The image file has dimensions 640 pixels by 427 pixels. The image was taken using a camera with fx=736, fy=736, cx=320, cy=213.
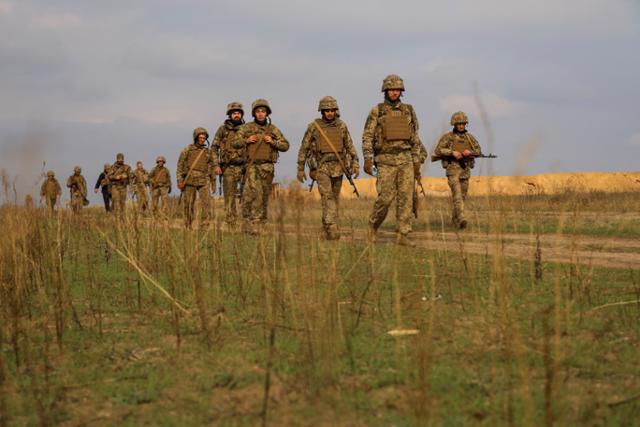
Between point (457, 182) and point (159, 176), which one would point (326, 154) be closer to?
point (457, 182)

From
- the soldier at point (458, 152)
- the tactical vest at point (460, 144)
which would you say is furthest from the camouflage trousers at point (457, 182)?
the tactical vest at point (460, 144)

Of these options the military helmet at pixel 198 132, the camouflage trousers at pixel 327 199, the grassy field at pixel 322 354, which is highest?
the military helmet at pixel 198 132

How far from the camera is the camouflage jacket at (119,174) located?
71.2 ft

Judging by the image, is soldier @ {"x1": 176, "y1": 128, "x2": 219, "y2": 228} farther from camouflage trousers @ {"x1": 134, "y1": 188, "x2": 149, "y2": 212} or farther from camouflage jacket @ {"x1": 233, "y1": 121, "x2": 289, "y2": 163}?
camouflage trousers @ {"x1": 134, "y1": 188, "x2": 149, "y2": 212}

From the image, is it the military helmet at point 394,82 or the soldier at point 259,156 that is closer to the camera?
the military helmet at point 394,82

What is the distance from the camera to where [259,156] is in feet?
37.4

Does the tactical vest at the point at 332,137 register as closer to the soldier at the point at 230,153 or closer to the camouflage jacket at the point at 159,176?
the soldier at the point at 230,153

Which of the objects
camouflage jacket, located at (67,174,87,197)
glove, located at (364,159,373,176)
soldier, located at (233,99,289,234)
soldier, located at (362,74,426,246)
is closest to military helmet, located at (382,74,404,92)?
soldier, located at (362,74,426,246)

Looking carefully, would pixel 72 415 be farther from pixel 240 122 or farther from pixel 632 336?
pixel 240 122

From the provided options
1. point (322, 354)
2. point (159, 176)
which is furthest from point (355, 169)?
point (159, 176)

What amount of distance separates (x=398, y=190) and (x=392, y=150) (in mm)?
526

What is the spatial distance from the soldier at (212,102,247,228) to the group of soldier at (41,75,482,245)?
2 centimetres

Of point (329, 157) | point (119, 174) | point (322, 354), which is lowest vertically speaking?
point (322, 354)

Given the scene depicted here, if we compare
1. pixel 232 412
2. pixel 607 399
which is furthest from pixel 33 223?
pixel 607 399
